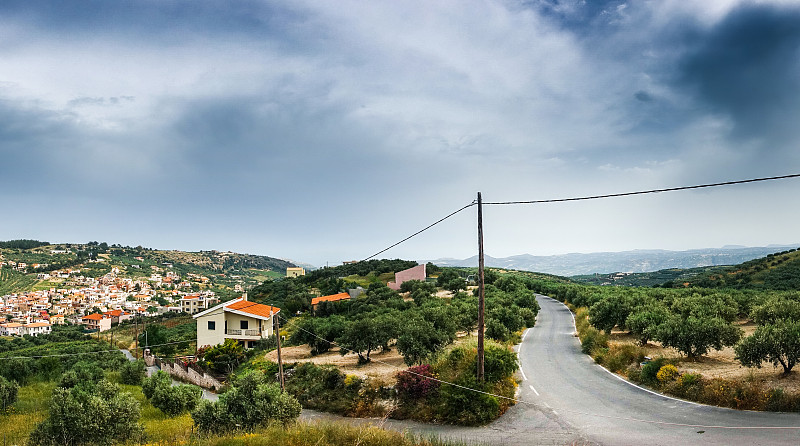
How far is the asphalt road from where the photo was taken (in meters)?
13.7

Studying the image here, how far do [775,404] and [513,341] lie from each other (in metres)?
20.7

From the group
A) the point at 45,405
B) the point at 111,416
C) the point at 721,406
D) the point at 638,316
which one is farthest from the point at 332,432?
the point at 45,405

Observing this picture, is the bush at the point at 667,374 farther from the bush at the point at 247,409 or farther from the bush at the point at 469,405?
the bush at the point at 247,409

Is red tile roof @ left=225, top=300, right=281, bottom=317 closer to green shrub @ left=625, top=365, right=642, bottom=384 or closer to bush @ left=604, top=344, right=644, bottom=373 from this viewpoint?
bush @ left=604, top=344, right=644, bottom=373

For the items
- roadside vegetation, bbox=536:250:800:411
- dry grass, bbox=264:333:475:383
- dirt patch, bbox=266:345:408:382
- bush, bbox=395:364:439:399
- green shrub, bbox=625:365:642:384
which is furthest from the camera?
dirt patch, bbox=266:345:408:382

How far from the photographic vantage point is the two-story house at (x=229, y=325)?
160 feet

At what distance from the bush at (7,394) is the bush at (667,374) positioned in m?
38.5

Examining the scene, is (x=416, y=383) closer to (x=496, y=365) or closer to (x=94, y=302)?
(x=496, y=365)

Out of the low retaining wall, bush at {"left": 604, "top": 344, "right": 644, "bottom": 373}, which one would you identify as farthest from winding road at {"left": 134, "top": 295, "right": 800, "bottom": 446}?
the low retaining wall

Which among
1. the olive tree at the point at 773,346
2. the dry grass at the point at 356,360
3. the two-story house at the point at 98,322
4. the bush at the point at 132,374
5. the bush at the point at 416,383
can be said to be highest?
the olive tree at the point at 773,346

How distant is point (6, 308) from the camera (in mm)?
115000

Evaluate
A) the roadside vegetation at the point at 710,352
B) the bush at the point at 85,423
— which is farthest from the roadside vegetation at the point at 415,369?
the bush at the point at 85,423

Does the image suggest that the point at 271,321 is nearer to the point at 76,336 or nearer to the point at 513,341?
the point at 513,341

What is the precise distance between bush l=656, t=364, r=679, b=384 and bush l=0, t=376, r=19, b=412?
1518 inches
